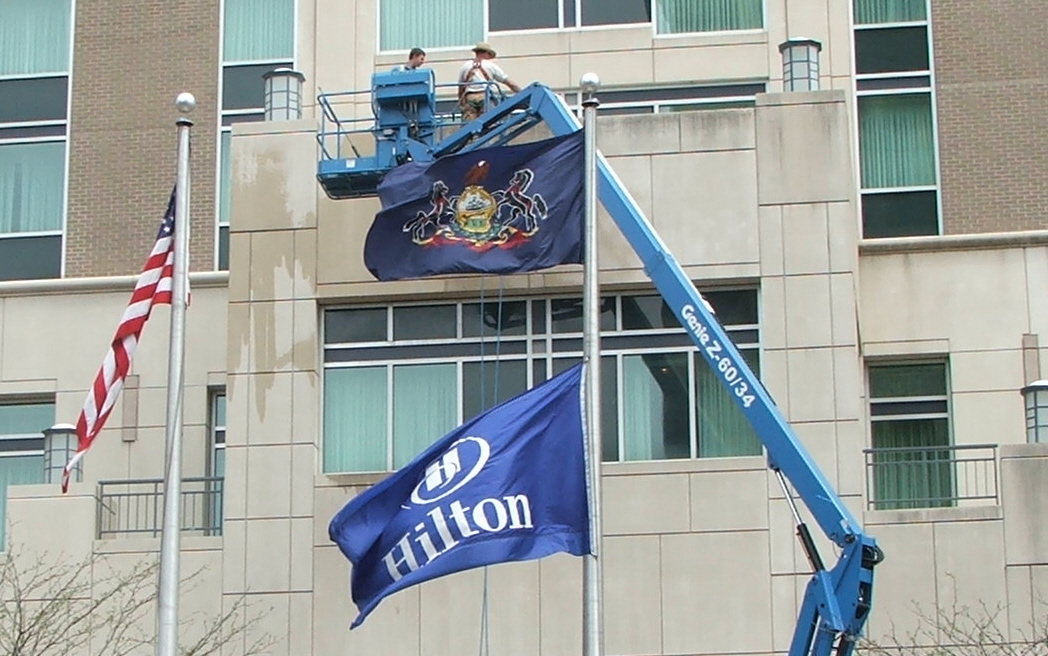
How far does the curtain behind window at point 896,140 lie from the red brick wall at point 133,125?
978cm

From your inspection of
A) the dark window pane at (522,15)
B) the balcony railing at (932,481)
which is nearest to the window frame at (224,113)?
the dark window pane at (522,15)

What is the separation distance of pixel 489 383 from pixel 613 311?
1.80 meters

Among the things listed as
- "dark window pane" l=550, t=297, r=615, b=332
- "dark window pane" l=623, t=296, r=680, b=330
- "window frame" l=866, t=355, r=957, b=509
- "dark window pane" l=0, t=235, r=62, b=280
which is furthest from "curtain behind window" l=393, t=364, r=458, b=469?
"dark window pane" l=0, t=235, r=62, b=280

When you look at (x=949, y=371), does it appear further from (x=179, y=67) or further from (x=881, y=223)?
(x=179, y=67)

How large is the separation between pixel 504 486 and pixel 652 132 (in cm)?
797

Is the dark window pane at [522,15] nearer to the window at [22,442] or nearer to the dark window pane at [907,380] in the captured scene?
the dark window pane at [907,380]

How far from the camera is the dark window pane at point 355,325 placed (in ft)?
89.0

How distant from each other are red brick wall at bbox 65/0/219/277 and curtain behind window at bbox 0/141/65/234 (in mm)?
297

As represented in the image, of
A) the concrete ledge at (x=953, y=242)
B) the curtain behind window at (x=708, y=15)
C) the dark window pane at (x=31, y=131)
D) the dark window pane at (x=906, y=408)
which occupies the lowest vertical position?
the dark window pane at (x=906, y=408)

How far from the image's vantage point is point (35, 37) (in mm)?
33438

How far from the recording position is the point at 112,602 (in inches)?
1032

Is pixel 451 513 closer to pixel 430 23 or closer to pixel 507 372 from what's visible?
pixel 507 372

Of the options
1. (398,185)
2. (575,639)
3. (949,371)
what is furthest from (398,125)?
(949,371)

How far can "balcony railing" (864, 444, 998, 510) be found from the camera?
28156 millimetres
